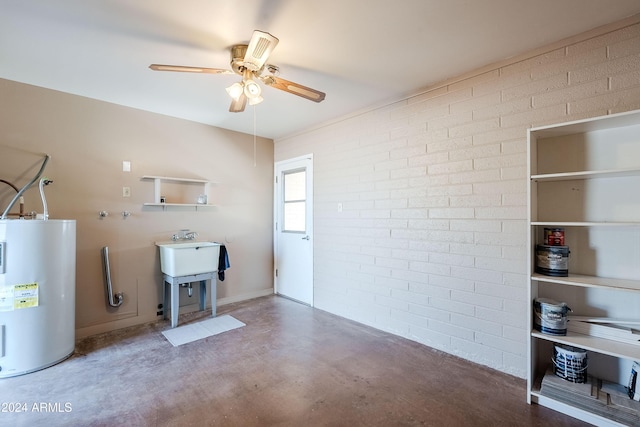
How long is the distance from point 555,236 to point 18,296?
407cm

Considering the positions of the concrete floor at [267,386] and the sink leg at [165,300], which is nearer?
the concrete floor at [267,386]

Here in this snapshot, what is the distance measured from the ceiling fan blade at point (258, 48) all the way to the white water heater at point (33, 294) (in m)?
2.17

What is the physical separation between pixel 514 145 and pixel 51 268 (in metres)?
3.96

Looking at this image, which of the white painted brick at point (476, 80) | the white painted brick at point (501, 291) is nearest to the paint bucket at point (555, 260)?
the white painted brick at point (501, 291)

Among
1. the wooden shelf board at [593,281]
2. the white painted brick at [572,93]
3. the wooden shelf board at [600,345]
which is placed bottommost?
the wooden shelf board at [600,345]

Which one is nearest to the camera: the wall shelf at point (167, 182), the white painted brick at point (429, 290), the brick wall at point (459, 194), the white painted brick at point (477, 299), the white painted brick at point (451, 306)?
the brick wall at point (459, 194)

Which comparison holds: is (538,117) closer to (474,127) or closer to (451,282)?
(474,127)

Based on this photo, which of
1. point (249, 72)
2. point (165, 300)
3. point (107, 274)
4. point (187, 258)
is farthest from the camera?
point (165, 300)

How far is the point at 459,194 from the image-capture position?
2.59 metres

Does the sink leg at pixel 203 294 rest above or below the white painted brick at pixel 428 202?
below

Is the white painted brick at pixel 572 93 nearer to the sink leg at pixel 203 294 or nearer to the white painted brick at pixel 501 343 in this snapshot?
the white painted brick at pixel 501 343

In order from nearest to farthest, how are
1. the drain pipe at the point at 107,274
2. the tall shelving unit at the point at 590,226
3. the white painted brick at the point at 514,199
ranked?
1. the tall shelving unit at the point at 590,226
2. the white painted brick at the point at 514,199
3. the drain pipe at the point at 107,274

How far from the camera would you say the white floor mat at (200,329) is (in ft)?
9.75

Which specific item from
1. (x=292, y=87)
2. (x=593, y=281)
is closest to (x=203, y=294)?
(x=292, y=87)
